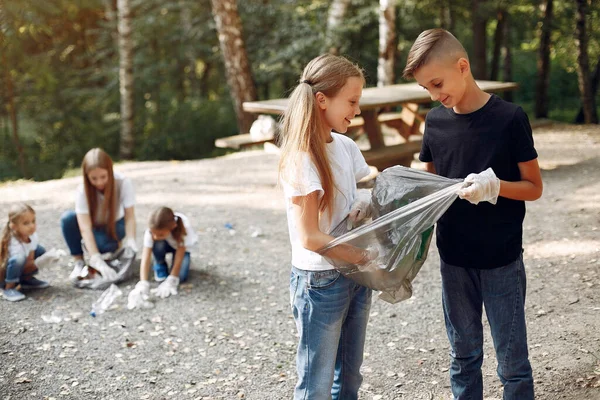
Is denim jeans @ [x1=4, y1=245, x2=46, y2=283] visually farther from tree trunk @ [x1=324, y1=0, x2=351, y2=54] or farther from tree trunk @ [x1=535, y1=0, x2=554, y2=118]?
tree trunk @ [x1=535, y1=0, x2=554, y2=118]

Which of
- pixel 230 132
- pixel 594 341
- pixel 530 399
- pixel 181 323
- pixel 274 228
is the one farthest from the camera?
pixel 230 132

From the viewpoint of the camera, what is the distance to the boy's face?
2.22 m

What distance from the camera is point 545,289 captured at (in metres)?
4.17

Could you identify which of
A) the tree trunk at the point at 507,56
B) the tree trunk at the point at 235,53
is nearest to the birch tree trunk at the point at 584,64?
the tree trunk at the point at 507,56

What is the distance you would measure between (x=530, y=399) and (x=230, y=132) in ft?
37.9

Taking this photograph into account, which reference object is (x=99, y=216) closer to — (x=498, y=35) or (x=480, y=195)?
(x=480, y=195)

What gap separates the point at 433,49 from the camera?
222 centimetres

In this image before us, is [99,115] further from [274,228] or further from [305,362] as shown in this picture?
[305,362]

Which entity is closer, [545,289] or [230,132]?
[545,289]

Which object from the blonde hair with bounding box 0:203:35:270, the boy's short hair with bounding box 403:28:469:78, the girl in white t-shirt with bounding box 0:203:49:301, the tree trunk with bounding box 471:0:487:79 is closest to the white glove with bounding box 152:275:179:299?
the girl in white t-shirt with bounding box 0:203:49:301

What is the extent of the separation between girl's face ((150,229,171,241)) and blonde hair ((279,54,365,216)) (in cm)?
250

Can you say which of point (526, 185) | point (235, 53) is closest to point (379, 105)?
point (235, 53)

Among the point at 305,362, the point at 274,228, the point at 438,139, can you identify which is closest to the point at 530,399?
the point at 305,362

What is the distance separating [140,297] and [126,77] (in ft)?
25.8
